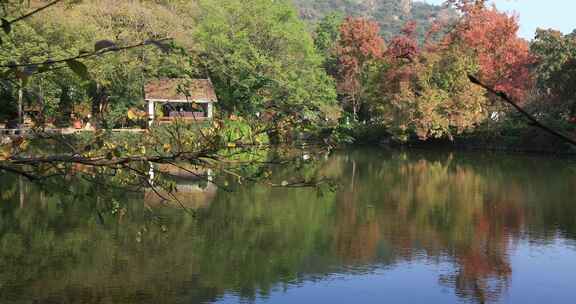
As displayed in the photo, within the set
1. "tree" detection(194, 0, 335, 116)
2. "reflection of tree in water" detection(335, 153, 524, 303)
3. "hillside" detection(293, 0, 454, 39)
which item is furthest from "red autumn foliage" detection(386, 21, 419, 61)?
"hillside" detection(293, 0, 454, 39)

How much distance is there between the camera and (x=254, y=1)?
99.5 ft

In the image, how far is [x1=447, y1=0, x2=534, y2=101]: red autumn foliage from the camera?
29516 mm

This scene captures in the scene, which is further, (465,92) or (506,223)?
(465,92)

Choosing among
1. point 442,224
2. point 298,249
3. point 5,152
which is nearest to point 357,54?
point 442,224

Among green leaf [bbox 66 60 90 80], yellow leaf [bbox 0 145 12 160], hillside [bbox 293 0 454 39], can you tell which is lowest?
yellow leaf [bbox 0 145 12 160]

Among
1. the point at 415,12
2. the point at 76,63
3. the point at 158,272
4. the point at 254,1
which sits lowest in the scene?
the point at 158,272

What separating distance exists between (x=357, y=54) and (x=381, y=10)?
6127 cm

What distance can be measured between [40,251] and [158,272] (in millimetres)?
2074

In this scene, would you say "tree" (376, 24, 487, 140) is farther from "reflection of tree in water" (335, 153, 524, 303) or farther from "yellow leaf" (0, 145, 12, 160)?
"yellow leaf" (0, 145, 12, 160)

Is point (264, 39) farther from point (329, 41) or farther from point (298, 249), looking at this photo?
point (298, 249)

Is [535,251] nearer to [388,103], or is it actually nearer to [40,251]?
[40,251]

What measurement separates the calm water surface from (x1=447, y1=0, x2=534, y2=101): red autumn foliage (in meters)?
12.6

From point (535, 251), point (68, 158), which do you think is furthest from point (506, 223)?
point (68, 158)

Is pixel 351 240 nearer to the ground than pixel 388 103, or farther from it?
nearer to the ground
